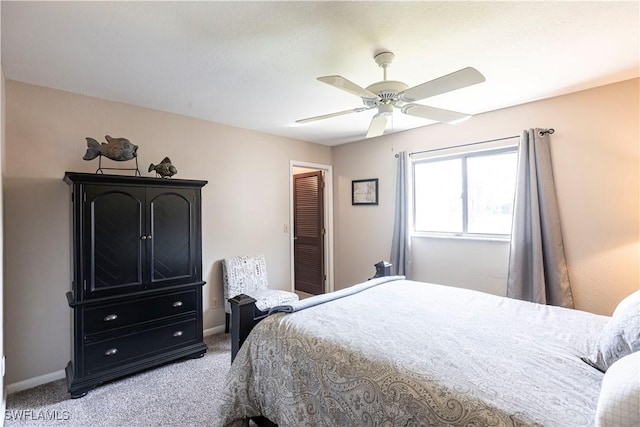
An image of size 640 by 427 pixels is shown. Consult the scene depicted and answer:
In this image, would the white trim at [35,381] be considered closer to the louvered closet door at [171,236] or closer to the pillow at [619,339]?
the louvered closet door at [171,236]

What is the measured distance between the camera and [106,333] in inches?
96.6

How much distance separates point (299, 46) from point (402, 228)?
8.45 feet

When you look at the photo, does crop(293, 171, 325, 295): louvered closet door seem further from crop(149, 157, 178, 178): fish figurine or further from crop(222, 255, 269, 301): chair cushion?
crop(149, 157, 178, 178): fish figurine

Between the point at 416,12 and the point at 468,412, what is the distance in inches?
71.6

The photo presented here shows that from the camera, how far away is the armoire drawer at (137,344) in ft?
7.87

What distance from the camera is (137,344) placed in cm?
261

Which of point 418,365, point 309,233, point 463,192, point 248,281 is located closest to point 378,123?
point 418,365

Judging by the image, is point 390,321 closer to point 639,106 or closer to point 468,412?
point 468,412

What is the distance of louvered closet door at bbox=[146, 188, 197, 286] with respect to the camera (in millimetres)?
2680

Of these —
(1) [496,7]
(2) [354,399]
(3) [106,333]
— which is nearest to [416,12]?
(1) [496,7]

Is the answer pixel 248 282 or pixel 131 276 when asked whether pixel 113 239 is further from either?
pixel 248 282

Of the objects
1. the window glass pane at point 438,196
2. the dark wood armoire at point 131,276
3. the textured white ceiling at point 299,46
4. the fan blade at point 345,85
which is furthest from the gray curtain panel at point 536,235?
the dark wood armoire at point 131,276

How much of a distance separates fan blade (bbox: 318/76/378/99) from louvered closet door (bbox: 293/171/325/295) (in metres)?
3.05

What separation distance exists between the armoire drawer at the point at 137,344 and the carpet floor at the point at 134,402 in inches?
6.8
